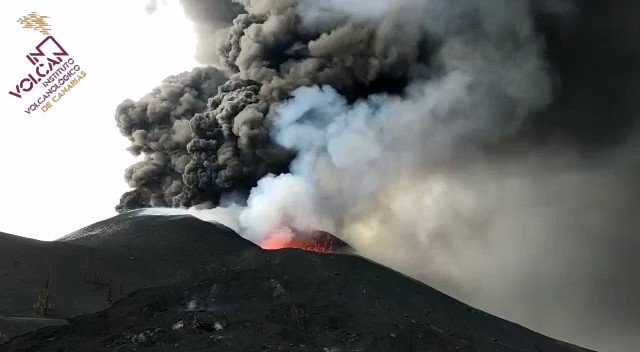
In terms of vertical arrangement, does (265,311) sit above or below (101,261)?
below

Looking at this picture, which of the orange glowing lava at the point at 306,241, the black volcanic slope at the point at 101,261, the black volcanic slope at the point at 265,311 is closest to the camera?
the black volcanic slope at the point at 265,311

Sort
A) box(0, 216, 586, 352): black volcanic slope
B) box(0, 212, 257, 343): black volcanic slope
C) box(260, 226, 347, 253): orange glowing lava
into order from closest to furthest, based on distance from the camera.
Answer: box(0, 216, 586, 352): black volcanic slope, box(0, 212, 257, 343): black volcanic slope, box(260, 226, 347, 253): orange glowing lava

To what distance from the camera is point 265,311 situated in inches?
772

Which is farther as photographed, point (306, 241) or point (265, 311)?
point (306, 241)

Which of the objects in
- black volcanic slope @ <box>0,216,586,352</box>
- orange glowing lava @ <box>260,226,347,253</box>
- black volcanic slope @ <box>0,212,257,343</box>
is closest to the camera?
black volcanic slope @ <box>0,216,586,352</box>

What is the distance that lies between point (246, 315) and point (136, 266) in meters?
7.68

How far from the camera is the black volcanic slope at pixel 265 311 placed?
16531mm

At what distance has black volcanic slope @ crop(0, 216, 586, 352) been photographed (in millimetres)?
16531

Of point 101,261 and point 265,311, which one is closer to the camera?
point 265,311

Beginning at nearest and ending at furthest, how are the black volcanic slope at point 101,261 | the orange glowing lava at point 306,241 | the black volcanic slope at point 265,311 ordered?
the black volcanic slope at point 265,311 < the black volcanic slope at point 101,261 < the orange glowing lava at point 306,241

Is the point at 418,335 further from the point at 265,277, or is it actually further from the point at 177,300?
the point at 177,300

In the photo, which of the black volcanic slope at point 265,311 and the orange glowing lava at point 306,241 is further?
the orange glowing lava at point 306,241

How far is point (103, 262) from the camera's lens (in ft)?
77.4

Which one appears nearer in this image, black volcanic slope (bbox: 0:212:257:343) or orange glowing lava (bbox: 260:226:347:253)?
black volcanic slope (bbox: 0:212:257:343)
